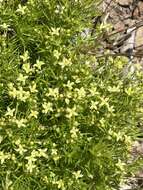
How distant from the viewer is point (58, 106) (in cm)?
318

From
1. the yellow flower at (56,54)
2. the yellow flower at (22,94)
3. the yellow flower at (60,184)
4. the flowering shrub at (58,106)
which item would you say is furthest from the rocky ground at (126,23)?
the yellow flower at (60,184)

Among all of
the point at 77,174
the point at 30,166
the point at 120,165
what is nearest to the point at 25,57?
the point at 30,166

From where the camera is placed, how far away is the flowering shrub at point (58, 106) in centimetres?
310

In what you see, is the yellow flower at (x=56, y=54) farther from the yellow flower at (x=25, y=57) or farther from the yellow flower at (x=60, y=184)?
the yellow flower at (x=60, y=184)

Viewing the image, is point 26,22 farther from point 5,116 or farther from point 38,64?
point 5,116

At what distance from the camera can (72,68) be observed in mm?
3283

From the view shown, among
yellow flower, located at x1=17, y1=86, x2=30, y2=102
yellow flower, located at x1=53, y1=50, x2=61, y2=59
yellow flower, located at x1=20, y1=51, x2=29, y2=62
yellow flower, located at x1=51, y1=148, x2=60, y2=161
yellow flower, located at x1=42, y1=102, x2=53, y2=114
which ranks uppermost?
yellow flower, located at x1=53, y1=50, x2=61, y2=59

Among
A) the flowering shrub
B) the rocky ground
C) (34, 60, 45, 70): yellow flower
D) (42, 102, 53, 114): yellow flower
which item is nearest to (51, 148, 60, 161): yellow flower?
the flowering shrub

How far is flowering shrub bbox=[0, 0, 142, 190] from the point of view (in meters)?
3.10

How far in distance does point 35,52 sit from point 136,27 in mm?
1073

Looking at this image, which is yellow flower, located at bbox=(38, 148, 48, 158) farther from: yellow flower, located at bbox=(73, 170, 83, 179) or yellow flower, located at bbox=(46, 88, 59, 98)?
yellow flower, located at bbox=(46, 88, 59, 98)

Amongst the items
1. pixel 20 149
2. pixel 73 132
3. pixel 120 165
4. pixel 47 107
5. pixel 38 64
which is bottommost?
pixel 120 165

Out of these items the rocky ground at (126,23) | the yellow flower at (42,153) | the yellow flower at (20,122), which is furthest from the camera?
the rocky ground at (126,23)

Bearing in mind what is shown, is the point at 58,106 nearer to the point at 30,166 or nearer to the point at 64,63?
the point at 64,63
